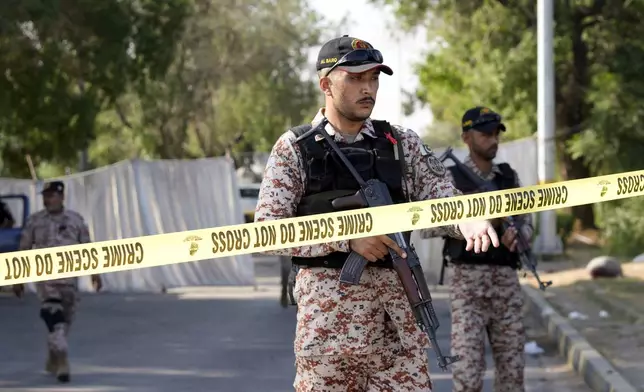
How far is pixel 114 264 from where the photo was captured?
15.7ft

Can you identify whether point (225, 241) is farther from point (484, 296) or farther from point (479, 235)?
point (484, 296)

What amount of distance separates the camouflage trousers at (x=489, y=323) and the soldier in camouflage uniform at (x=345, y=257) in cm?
254

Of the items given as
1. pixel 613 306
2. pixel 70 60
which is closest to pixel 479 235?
pixel 613 306

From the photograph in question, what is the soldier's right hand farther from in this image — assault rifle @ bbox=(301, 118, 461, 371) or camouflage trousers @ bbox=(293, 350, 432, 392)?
camouflage trousers @ bbox=(293, 350, 432, 392)

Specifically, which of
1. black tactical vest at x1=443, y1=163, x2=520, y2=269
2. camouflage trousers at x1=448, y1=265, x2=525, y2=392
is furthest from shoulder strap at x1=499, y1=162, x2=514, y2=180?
camouflage trousers at x1=448, y1=265, x2=525, y2=392

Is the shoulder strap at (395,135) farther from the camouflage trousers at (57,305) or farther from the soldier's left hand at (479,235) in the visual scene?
the camouflage trousers at (57,305)

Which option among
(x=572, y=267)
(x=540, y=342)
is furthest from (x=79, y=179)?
(x=540, y=342)

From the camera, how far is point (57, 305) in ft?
33.5

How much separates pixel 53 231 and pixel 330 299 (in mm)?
5896

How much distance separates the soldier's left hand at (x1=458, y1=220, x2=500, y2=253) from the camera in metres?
4.57

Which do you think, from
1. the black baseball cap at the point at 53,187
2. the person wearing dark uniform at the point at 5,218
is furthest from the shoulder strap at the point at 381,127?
the person wearing dark uniform at the point at 5,218

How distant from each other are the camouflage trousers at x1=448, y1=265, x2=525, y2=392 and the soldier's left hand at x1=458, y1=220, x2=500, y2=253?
2.65 m

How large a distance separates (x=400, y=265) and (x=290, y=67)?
44480 mm

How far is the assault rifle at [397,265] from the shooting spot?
4598mm
